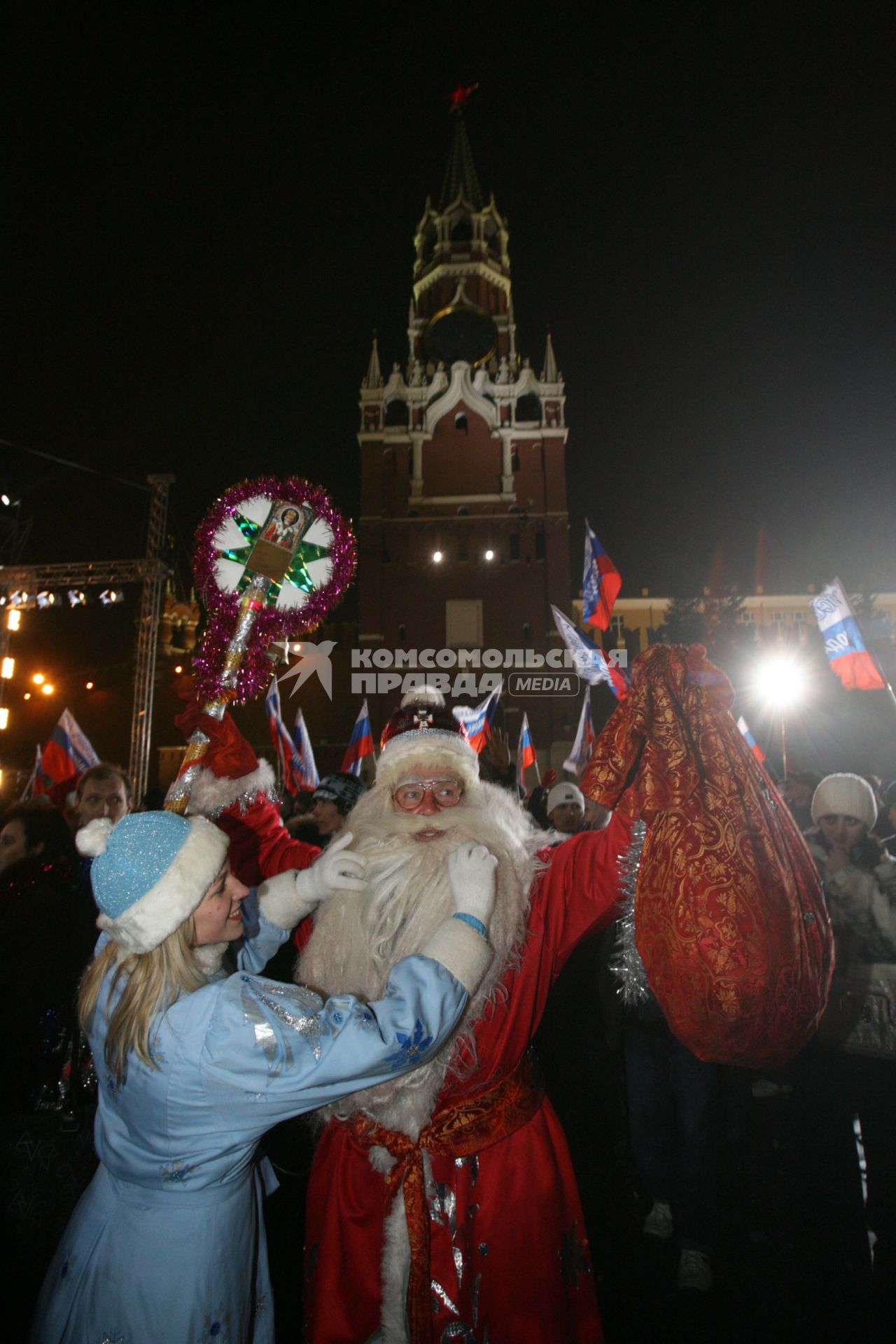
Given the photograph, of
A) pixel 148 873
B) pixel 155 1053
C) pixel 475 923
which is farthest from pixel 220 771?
pixel 475 923

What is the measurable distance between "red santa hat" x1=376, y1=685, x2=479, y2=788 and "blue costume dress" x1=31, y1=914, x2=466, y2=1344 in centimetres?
128

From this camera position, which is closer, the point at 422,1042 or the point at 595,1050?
the point at 422,1042

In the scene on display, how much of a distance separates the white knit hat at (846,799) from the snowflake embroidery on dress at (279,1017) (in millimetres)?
3744

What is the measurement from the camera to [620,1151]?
14.7 ft

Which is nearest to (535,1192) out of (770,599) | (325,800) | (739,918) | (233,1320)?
(233,1320)

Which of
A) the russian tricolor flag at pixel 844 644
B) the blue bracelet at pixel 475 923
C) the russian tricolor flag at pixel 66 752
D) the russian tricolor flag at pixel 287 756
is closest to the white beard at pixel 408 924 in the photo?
the blue bracelet at pixel 475 923

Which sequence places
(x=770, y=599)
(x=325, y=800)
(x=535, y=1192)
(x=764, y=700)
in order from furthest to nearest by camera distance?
(x=770, y=599)
(x=764, y=700)
(x=325, y=800)
(x=535, y=1192)

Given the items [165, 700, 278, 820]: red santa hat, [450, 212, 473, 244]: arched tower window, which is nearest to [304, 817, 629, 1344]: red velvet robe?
[165, 700, 278, 820]: red santa hat

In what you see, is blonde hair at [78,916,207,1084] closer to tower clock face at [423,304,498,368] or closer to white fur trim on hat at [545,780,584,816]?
white fur trim on hat at [545,780,584,816]

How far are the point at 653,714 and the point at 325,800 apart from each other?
4.25 m

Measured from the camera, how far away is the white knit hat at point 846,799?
423 cm

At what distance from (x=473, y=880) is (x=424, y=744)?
1.10 m

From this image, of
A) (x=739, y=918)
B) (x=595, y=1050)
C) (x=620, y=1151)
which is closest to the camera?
(x=739, y=918)

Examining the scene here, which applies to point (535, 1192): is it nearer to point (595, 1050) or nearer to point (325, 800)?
point (595, 1050)
